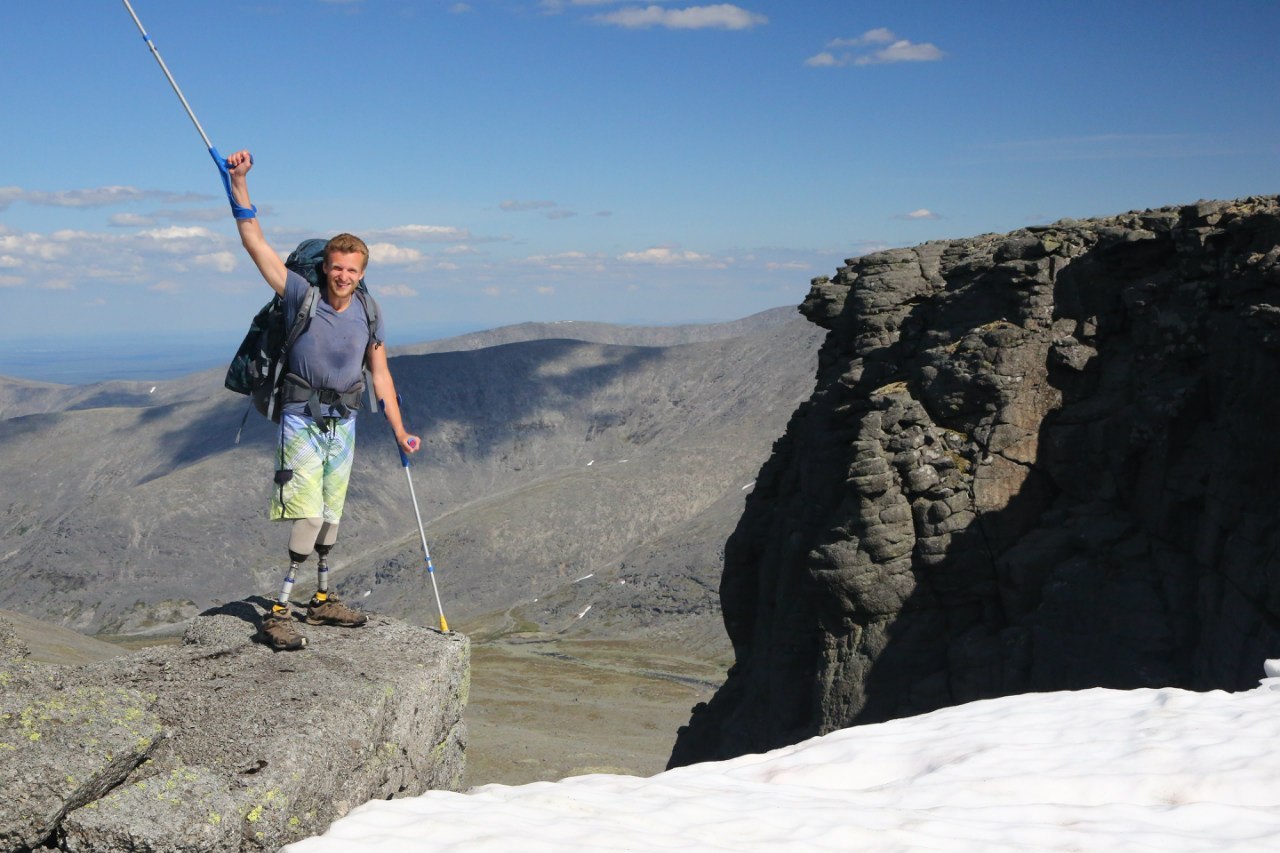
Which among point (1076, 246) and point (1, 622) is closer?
point (1, 622)

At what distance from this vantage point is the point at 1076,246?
4344 cm

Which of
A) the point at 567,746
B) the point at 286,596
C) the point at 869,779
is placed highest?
the point at 286,596

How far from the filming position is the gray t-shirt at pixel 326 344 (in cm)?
1320

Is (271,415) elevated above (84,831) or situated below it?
above

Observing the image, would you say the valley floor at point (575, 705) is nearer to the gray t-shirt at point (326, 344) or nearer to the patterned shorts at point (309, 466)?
the patterned shorts at point (309, 466)

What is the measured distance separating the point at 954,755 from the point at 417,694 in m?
6.69

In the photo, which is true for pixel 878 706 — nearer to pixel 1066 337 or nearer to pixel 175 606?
pixel 1066 337

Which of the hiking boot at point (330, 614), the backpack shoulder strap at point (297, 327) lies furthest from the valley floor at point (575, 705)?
the backpack shoulder strap at point (297, 327)

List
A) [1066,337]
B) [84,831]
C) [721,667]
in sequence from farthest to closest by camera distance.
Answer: [721,667], [1066,337], [84,831]

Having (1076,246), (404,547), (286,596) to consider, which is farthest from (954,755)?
(404,547)

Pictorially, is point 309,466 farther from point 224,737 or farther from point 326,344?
point 224,737

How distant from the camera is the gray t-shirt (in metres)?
13.2

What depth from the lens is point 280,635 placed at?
13.0m

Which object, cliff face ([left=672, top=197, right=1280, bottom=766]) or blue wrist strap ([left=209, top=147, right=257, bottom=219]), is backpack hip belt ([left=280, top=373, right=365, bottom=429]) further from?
cliff face ([left=672, top=197, right=1280, bottom=766])
